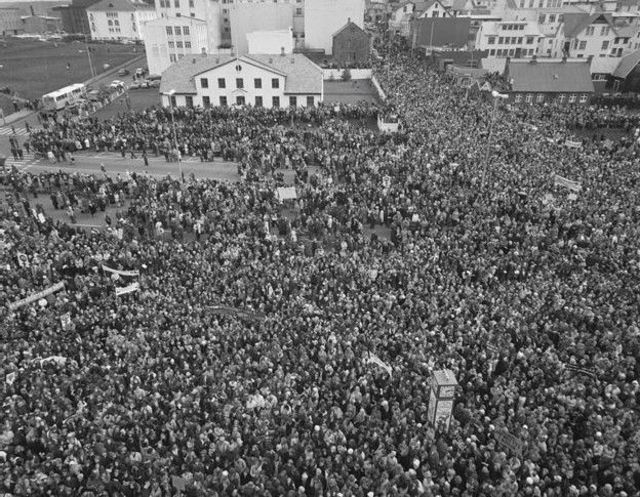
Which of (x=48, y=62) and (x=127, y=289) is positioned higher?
(x=48, y=62)

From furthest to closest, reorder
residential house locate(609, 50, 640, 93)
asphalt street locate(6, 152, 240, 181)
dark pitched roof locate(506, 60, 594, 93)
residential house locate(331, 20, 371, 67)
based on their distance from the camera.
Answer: residential house locate(331, 20, 371, 67) < residential house locate(609, 50, 640, 93) < dark pitched roof locate(506, 60, 594, 93) < asphalt street locate(6, 152, 240, 181)

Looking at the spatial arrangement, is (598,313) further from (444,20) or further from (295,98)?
(444,20)

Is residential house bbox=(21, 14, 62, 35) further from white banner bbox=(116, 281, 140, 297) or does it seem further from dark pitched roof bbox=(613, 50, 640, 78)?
white banner bbox=(116, 281, 140, 297)

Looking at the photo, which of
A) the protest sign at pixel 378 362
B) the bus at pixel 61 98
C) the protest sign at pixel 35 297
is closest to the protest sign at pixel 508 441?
the protest sign at pixel 378 362

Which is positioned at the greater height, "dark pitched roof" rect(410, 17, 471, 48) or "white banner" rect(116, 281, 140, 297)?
"dark pitched roof" rect(410, 17, 471, 48)

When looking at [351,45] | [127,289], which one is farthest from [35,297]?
→ [351,45]

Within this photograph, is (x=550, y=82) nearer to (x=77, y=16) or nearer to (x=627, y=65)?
(x=627, y=65)

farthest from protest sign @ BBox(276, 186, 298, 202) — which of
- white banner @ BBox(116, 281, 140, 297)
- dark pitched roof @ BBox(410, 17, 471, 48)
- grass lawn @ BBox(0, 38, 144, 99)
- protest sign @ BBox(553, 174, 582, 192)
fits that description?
dark pitched roof @ BBox(410, 17, 471, 48)
